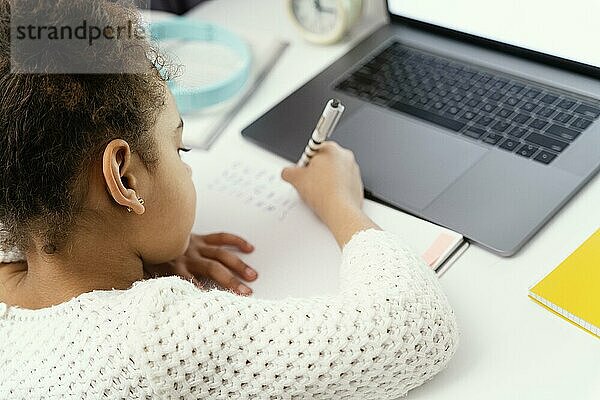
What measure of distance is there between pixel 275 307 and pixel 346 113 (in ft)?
1.32

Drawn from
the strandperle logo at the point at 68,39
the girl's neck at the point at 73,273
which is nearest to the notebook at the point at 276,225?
the girl's neck at the point at 73,273

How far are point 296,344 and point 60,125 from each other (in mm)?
267

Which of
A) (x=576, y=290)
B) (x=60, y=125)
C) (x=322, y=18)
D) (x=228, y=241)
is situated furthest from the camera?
(x=322, y=18)

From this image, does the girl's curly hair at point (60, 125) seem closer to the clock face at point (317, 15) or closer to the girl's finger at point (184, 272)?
the girl's finger at point (184, 272)

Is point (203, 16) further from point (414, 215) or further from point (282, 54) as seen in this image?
point (414, 215)

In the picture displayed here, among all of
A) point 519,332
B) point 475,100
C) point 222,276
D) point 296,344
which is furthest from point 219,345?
→ point 475,100

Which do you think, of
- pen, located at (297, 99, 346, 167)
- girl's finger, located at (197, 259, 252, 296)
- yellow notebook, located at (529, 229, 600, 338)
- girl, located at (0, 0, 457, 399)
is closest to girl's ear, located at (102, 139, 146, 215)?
girl, located at (0, 0, 457, 399)

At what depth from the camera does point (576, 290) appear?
789 millimetres

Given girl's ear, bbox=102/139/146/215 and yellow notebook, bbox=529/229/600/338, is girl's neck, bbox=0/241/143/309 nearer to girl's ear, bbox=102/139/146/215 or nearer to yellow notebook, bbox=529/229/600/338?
girl's ear, bbox=102/139/146/215

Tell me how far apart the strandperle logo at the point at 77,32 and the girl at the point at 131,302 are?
1 centimetres

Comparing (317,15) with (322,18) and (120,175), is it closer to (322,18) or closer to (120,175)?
(322,18)

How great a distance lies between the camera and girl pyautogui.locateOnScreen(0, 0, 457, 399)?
682 mm

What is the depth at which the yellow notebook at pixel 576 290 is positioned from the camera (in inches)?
30.1

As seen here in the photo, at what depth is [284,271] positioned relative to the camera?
0.86 metres
